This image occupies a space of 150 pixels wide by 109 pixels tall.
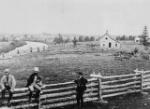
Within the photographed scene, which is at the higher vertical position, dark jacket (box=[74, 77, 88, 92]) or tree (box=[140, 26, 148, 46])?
tree (box=[140, 26, 148, 46])

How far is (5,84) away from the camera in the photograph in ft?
36.8

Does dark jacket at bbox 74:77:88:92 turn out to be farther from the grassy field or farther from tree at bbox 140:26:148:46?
tree at bbox 140:26:148:46

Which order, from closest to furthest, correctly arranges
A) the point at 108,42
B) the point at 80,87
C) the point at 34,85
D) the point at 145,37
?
the point at 34,85
the point at 80,87
the point at 108,42
the point at 145,37

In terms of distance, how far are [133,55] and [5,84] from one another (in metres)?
49.3

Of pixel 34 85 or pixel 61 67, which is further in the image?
pixel 61 67

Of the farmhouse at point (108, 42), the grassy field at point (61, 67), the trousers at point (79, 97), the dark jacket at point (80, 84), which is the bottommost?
the grassy field at point (61, 67)

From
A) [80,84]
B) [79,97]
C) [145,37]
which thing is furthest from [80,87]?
[145,37]

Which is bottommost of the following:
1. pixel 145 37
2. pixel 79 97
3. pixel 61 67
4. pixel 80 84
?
pixel 61 67

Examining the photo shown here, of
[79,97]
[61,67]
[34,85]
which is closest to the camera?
[34,85]

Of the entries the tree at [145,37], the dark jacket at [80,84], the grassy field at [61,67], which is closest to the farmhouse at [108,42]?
the tree at [145,37]

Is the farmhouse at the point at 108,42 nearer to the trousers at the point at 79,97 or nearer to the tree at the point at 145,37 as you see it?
the tree at the point at 145,37

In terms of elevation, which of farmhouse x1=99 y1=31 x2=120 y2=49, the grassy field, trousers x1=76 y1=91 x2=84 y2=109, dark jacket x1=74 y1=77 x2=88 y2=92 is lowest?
the grassy field

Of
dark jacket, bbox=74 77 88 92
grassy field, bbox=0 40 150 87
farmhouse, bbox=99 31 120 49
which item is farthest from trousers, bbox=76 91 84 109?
farmhouse, bbox=99 31 120 49

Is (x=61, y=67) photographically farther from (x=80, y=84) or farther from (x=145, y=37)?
(x=145, y=37)
